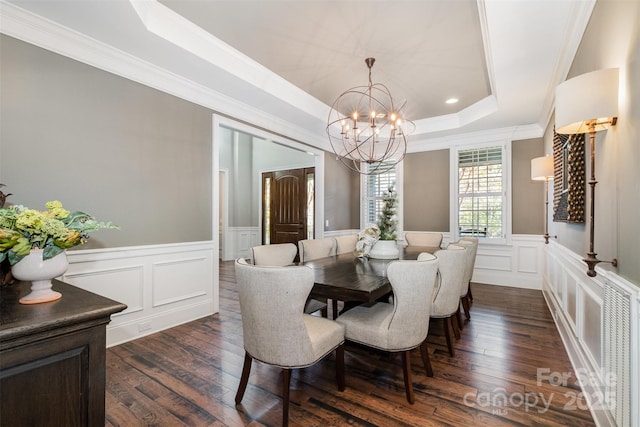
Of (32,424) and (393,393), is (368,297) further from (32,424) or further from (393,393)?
(32,424)

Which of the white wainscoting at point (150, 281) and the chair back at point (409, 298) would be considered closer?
the chair back at point (409, 298)

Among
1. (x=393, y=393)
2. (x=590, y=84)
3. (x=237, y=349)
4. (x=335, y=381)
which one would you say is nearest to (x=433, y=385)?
(x=393, y=393)

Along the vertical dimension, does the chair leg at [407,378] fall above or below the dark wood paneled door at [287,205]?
below

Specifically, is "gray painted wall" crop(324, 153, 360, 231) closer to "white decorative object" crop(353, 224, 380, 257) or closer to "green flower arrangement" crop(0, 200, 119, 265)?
"white decorative object" crop(353, 224, 380, 257)

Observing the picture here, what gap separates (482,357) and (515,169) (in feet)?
12.3

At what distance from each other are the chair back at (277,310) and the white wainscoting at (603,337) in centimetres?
140

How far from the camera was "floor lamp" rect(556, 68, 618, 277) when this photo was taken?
1.56 meters

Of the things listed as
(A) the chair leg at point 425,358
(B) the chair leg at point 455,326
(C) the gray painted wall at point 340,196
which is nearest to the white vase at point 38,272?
(A) the chair leg at point 425,358

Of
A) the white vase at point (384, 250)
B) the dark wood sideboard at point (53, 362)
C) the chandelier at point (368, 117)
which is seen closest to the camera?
the dark wood sideboard at point (53, 362)

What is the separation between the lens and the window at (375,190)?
6141 mm

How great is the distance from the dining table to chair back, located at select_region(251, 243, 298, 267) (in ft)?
0.85

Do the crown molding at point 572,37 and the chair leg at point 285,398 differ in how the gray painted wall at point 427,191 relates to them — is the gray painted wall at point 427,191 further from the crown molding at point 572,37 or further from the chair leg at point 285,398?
the chair leg at point 285,398

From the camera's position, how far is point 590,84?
160 cm

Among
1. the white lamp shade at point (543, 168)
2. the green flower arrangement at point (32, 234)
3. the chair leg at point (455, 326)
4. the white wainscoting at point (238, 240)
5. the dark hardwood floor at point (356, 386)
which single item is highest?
the white lamp shade at point (543, 168)
